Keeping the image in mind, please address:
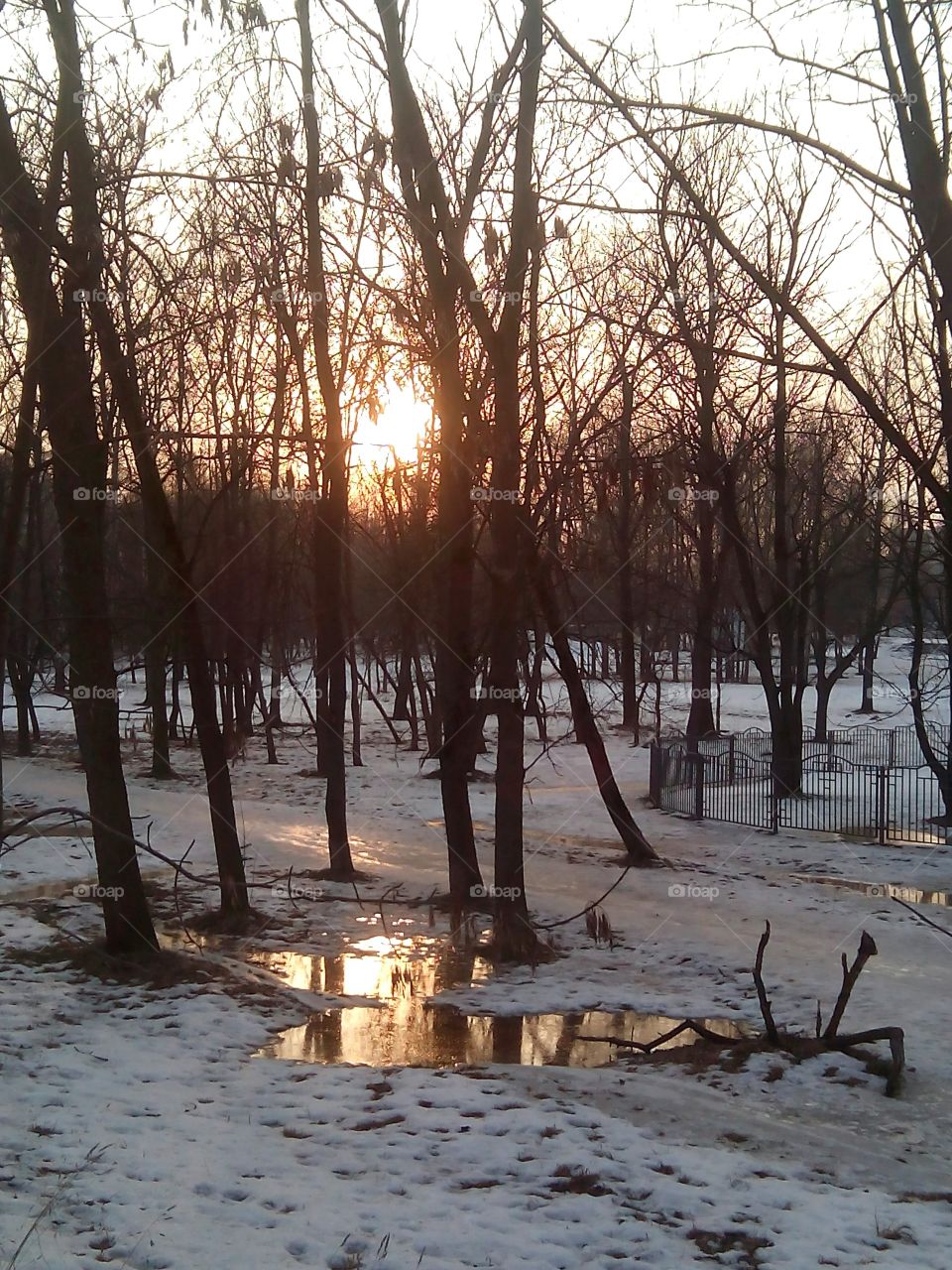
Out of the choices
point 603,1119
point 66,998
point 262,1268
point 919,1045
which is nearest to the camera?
point 262,1268

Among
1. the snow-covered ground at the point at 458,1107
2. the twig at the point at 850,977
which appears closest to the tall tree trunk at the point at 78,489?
the snow-covered ground at the point at 458,1107

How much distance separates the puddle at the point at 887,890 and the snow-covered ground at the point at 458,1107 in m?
0.44

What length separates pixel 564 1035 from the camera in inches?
331

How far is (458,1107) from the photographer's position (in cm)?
667

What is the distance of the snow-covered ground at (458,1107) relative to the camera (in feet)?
16.3

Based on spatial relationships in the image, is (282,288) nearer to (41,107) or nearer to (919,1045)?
(41,107)

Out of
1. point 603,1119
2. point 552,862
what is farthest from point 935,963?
point 552,862

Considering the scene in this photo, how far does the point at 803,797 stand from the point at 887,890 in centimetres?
722

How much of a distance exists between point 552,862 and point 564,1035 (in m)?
7.33

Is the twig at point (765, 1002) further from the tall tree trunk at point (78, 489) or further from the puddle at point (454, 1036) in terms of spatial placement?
the tall tree trunk at point (78, 489)

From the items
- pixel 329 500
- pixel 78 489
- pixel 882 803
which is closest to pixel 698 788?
pixel 882 803

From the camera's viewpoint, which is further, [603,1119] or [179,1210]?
[603,1119]

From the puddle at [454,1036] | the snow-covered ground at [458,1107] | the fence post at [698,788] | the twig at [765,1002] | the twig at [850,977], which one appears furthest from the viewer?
the fence post at [698,788]

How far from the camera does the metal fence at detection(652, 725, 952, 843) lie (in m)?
18.8
